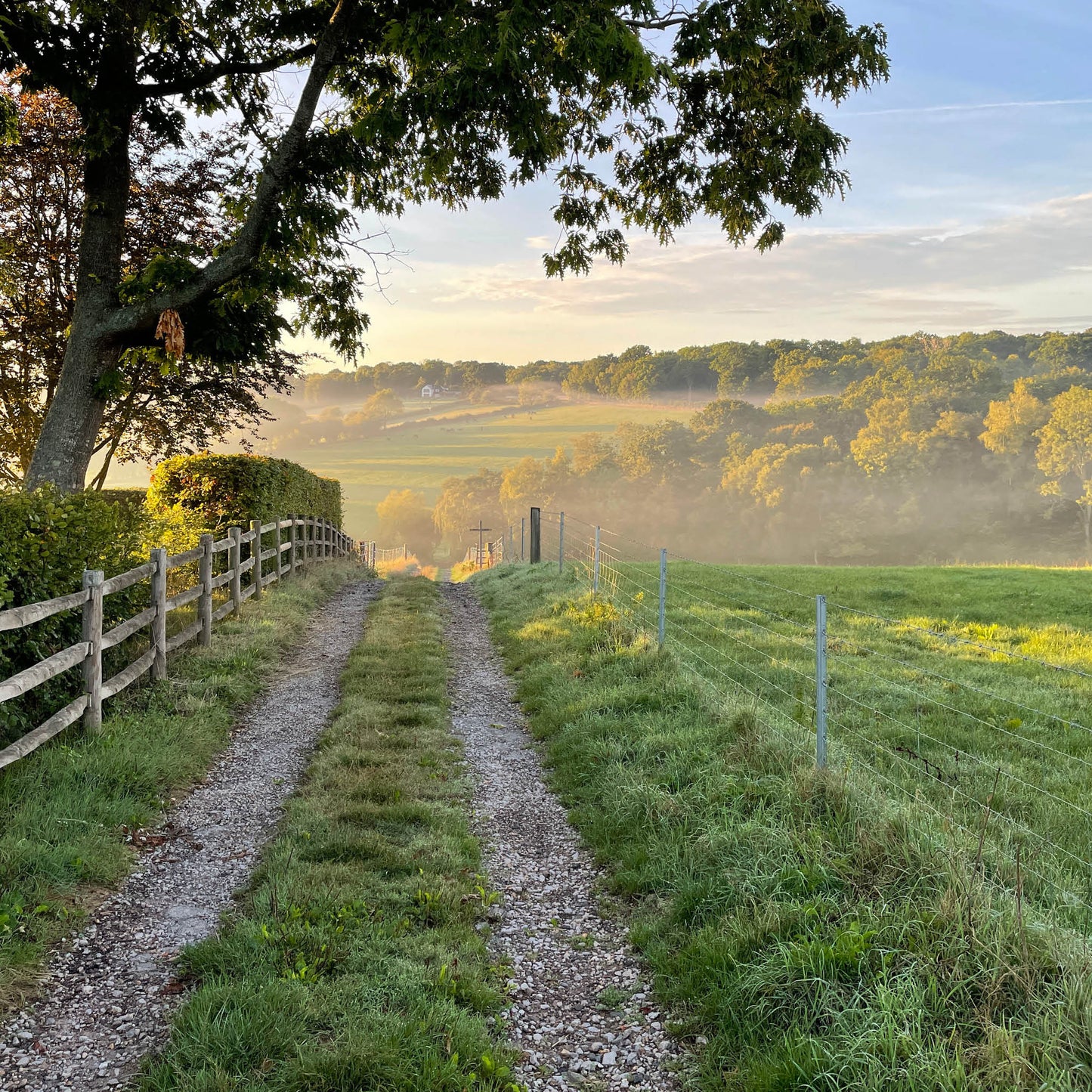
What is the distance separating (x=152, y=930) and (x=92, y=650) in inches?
125

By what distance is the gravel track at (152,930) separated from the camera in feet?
11.1

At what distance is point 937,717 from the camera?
809cm

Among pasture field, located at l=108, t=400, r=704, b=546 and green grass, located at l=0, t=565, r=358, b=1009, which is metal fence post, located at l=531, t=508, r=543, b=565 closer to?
green grass, located at l=0, t=565, r=358, b=1009

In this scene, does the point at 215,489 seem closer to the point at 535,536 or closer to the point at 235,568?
the point at 235,568

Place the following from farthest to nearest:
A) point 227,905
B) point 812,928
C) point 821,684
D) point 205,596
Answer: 1. point 205,596
2. point 821,684
3. point 227,905
4. point 812,928

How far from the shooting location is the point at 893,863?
13.5 ft

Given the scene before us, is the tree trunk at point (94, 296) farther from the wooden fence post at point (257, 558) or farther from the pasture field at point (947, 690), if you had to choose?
the pasture field at point (947, 690)

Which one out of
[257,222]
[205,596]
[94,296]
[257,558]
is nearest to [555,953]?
[205,596]

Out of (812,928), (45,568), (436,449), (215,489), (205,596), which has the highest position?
(436,449)

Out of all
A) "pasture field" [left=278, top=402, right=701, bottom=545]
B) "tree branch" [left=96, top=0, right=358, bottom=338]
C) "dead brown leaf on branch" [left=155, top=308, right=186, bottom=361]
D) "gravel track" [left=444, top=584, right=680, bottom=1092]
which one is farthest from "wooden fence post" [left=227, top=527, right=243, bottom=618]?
"pasture field" [left=278, top=402, right=701, bottom=545]

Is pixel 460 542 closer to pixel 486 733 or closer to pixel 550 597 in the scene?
pixel 550 597

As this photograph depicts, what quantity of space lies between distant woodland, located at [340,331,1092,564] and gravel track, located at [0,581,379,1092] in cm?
6157

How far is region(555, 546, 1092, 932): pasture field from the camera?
4.98 m

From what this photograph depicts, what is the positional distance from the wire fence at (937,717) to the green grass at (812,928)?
0.79 ft
